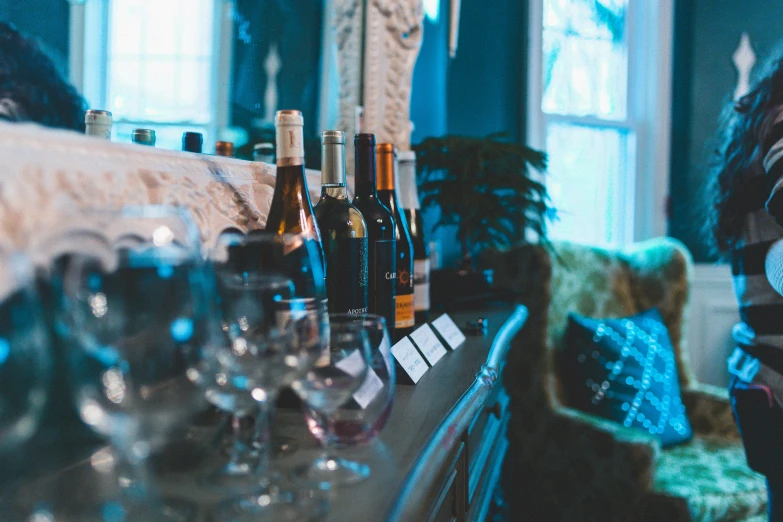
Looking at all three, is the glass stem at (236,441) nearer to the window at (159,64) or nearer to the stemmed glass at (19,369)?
the stemmed glass at (19,369)

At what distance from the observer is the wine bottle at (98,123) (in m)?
0.75

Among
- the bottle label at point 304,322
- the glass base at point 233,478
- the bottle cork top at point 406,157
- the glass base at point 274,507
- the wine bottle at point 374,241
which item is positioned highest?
the bottle cork top at point 406,157

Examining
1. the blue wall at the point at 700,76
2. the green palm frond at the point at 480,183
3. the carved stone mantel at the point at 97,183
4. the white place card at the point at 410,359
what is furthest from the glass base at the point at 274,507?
the blue wall at the point at 700,76

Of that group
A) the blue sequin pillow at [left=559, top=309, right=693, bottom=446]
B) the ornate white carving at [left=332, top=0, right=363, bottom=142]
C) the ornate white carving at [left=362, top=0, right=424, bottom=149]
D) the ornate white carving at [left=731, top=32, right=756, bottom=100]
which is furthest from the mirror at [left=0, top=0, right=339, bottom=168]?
the ornate white carving at [left=731, top=32, right=756, bottom=100]

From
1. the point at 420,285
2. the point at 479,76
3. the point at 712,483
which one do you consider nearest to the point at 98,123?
the point at 420,285

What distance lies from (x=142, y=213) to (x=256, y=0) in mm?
912

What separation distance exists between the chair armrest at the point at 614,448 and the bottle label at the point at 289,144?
5.27 ft

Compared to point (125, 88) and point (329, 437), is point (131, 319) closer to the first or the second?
point (329, 437)

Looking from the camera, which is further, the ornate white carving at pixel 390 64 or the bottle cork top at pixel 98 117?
the ornate white carving at pixel 390 64

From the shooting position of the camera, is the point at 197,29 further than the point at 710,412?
No

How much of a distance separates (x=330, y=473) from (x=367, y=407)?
0.10 metres

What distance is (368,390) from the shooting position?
0.67 meters

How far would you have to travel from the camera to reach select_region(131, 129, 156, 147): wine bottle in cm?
84

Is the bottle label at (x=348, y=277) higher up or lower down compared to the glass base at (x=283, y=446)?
higher up
